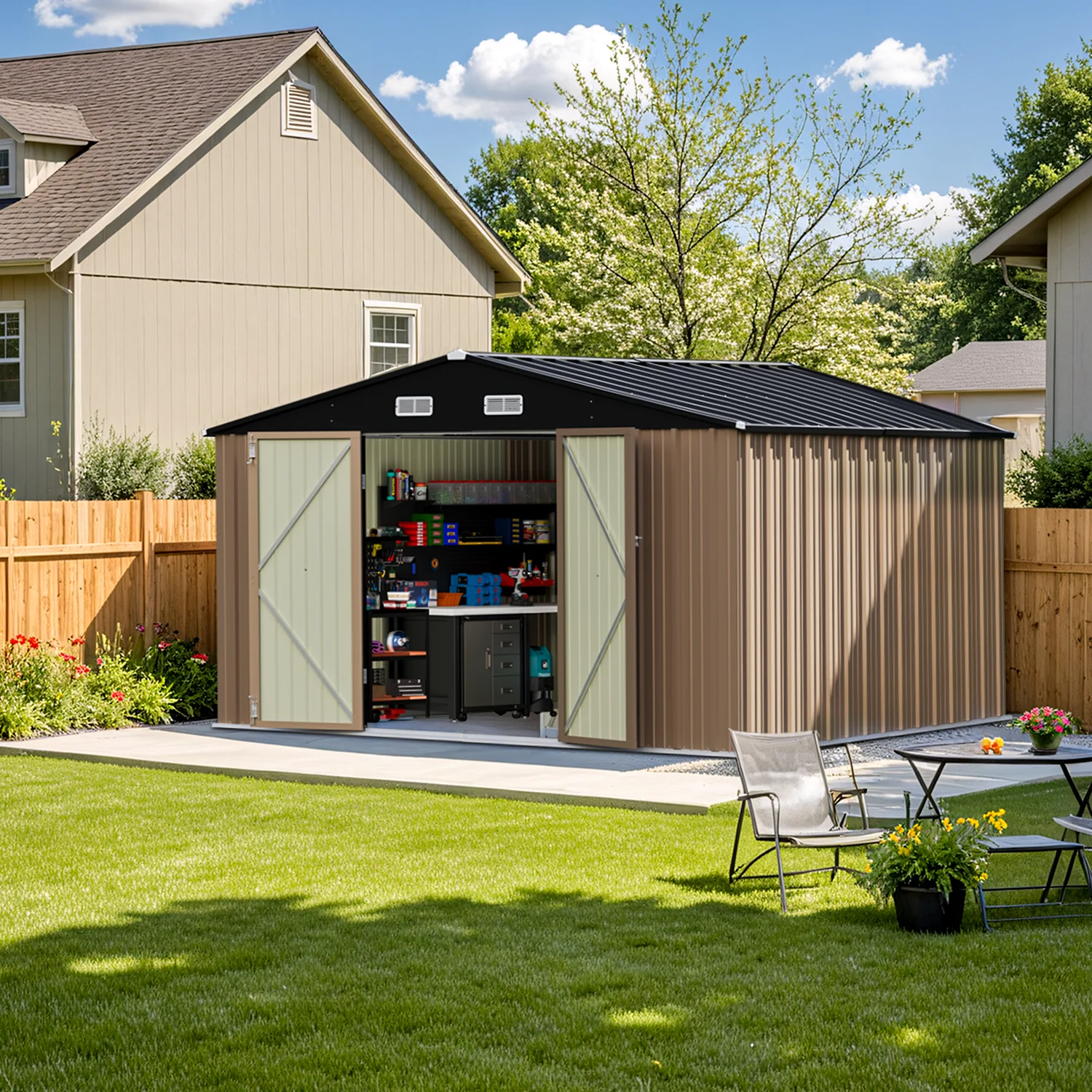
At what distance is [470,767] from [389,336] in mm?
11709

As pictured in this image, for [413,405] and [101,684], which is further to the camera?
[101,684]

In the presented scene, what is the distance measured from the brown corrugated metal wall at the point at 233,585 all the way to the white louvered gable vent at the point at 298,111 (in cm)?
795

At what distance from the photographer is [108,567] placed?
637 inches

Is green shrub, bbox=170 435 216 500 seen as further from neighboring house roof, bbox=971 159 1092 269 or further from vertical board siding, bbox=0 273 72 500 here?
neighboring house roof, bbox=971 159 1092 269

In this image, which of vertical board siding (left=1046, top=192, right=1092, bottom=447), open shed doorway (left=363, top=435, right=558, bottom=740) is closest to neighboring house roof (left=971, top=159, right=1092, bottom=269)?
vertical board siding (left=1046, top=192, right=1092, bottom=447)

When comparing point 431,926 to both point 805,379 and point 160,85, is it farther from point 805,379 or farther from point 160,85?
point 160,85

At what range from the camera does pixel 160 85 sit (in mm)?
22734

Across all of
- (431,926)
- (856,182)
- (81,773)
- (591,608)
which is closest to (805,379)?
(591,608)

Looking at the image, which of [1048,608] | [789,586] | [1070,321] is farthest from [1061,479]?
[789,586]

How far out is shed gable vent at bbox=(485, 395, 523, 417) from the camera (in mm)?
14125

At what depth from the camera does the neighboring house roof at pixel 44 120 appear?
21.0 meters

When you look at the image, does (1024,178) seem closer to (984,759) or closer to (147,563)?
(147,563)

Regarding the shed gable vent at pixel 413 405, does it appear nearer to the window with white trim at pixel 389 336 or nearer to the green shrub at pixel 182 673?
the green shrub at pixel 182 673

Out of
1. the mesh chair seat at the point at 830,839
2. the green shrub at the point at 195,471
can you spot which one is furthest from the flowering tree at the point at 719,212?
the mesh chair seat at the point at 830,839
